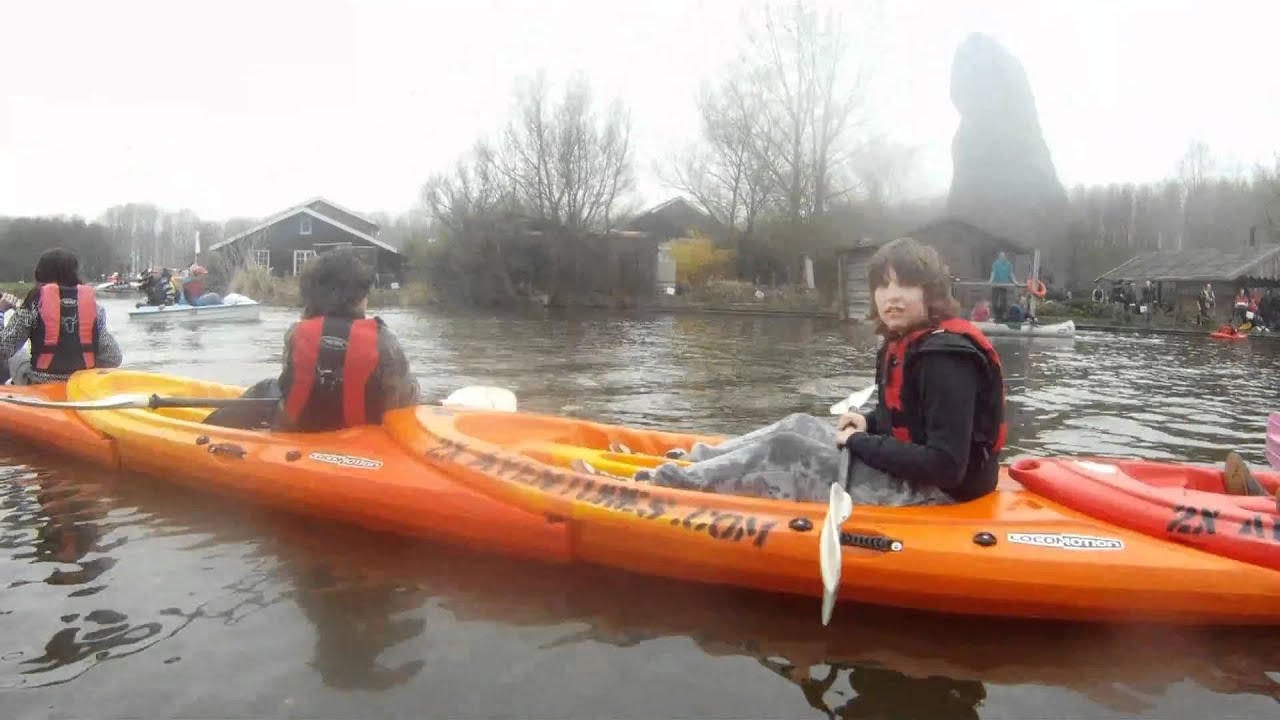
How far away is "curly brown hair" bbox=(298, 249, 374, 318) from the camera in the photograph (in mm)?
4383

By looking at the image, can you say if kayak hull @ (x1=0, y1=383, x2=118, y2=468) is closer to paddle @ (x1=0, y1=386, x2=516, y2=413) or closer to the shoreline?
paddle @ (x1=0, y1=386, x2=516, y2=413)

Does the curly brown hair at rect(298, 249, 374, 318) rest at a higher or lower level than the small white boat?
higher

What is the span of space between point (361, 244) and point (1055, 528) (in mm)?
40035

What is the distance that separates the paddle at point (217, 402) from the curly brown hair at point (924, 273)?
2396 millimetres

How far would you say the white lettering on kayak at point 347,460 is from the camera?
4.21 meters

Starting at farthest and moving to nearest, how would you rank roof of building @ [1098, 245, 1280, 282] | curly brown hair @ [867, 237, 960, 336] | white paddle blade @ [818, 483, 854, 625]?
roof of building @ [1098, 245, 1280, 282]
curly brown hair @ [867, 237, 960, 336]
white paddle blade @ [818, 483, 854, 625]

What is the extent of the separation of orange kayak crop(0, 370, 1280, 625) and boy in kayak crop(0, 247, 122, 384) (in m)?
2.21

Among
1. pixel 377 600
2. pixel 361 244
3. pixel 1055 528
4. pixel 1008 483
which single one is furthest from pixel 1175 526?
pixel 361 244

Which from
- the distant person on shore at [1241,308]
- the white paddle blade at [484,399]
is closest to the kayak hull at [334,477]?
the white paddle blade at [484,399]

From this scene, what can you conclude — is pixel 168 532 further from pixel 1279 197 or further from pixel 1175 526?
pixel 1279 197

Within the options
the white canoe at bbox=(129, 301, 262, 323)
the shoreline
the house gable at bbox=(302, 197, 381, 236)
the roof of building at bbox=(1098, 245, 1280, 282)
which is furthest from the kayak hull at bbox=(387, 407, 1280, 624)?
the house gable at bbox=(302, 197, 381, 236)

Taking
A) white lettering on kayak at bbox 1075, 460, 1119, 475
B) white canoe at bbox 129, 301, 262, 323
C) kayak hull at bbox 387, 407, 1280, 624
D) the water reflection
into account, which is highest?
white canoe at bbox 129, 301, 262, 323

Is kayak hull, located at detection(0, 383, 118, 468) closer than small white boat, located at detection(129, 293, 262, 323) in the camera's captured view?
Yes

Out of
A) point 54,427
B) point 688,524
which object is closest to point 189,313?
point 54,427
